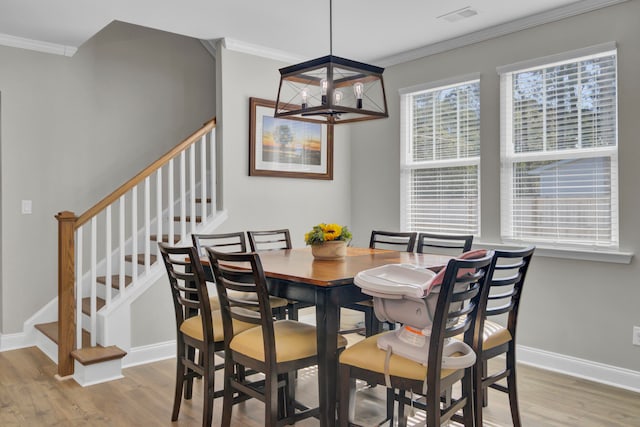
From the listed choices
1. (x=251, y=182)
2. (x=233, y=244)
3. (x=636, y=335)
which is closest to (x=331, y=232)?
(x=233, y=244)

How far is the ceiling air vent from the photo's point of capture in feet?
12.3

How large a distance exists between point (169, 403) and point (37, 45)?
10.6 feet

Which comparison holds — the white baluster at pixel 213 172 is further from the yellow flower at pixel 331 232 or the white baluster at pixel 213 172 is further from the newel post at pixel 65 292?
the yellow flower at pixel 331 232

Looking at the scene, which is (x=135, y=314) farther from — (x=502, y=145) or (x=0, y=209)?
(x=502, y=145)

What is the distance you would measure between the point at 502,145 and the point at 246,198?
227 cm

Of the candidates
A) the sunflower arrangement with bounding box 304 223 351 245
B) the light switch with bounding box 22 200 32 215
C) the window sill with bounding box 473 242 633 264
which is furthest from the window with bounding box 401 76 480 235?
the light switch with bounding box 22 200 32 215

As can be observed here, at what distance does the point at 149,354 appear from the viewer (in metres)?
3.99

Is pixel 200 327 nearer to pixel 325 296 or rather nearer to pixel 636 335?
pixel 325 296

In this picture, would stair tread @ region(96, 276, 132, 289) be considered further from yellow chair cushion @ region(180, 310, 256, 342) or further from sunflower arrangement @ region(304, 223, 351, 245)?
sunflower arrangement @ region(304, 223, 351, 245)

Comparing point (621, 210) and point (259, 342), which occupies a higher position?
point (621, 210)

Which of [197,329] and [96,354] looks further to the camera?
[96,354]

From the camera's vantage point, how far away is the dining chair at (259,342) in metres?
2.27

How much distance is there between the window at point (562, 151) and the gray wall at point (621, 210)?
3.2 inches

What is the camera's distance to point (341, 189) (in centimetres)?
544
